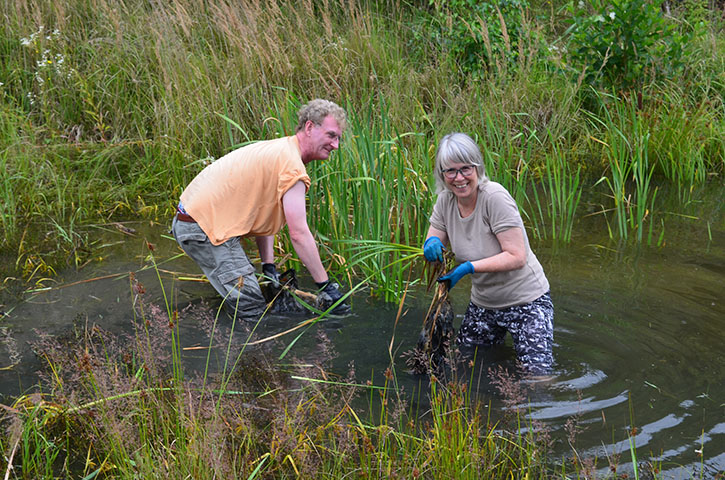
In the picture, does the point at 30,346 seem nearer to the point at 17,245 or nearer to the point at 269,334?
the point at 269,334

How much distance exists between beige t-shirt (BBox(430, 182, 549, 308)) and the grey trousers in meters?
1.40

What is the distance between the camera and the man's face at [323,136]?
4.17 meters

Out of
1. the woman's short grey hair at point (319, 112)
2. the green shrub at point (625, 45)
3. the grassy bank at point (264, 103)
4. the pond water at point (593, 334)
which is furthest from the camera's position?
the green shrub at point (625, 45)

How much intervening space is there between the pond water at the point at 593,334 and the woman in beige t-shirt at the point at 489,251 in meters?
0.24

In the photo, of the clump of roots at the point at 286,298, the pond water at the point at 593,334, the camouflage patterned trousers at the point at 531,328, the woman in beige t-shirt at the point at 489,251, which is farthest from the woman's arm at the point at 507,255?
the clump of roots at the point at 286,298

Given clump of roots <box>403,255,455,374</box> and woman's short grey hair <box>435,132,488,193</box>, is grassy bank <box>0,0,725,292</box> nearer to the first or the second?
clump of roots <box>403,255,455,374</box>

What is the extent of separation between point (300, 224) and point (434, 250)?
1.02m

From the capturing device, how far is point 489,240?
3.44m

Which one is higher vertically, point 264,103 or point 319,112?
point 319,112

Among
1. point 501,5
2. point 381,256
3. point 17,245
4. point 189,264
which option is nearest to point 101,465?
point 381,256

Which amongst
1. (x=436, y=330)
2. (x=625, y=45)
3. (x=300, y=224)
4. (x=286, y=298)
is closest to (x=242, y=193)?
(x=300, y=224)

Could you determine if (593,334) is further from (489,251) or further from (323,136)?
(323,136)

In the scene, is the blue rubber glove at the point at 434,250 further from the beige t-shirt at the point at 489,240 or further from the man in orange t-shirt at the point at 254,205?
the man in orange t-shirt at the point at 254,205

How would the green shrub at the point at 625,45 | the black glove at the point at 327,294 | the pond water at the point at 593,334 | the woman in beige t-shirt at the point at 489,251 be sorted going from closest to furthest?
1. the pond water at the point at 593,334
2. the woman in beige t-shirt at the point at 489,251
3. the black glove at the point at 327,294
4. the green shrub at the point at 625,45
